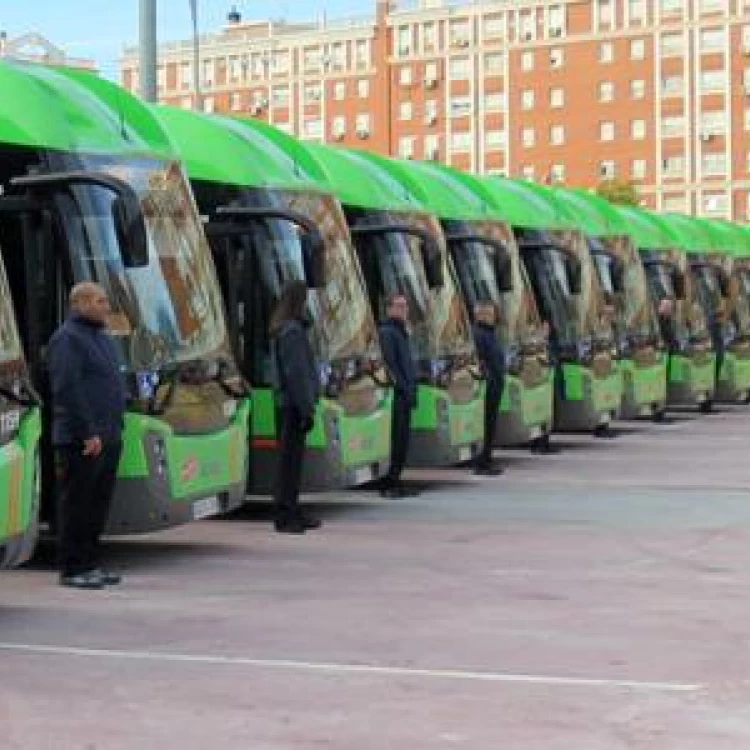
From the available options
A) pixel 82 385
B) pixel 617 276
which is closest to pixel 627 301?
pixel 617 276

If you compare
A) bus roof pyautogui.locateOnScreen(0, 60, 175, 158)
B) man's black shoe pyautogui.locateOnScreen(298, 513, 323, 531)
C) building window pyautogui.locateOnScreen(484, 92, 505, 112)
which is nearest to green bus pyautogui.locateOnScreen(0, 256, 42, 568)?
bus roof pyautogui.locateOnScreen(0, 60, 175, 158)

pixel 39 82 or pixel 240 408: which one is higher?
pixel 39 82

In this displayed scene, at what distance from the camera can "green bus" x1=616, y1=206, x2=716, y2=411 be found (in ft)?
94.8

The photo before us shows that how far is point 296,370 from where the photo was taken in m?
13.5

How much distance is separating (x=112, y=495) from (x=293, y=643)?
2.47m

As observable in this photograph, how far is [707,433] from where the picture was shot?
2719 centimetres

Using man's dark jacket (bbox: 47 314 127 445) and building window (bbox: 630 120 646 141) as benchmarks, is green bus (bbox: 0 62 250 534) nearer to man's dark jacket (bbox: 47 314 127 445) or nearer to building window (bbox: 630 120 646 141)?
man's dark jacket (bbox: 47 314 127 445)

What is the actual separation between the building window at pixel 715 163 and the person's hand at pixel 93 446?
10238 cm

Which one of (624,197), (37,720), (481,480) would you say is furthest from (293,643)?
(624,197)

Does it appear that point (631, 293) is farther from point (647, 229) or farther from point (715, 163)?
point (715, 163)

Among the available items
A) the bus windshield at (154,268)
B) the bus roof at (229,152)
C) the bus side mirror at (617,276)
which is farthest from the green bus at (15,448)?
the bus side mirror at (617,276)

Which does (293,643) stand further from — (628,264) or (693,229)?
(693,229)

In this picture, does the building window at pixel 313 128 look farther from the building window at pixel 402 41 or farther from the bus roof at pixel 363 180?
the bus roof at pixel 363 180

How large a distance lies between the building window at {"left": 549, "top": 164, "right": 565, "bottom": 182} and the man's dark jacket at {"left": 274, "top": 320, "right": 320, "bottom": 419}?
103116 millimetres
